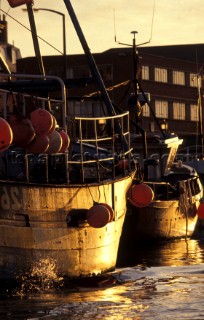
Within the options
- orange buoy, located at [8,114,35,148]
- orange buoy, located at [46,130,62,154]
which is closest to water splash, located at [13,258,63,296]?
orange buoy, located at [46,130,62,154]

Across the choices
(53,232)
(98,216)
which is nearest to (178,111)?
(98,216)

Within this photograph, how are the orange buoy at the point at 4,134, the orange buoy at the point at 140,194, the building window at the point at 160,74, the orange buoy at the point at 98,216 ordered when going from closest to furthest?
the orange buoy at the point at 4,134, the orange buoy at the point at 98,216, the orange buoy at the point at 140,194, the building window at the point at 160,74

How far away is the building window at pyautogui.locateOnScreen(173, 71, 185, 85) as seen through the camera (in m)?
85.4

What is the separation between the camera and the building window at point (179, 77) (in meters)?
85.4

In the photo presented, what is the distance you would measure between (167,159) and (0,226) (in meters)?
19.7

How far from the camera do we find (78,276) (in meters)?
19.0

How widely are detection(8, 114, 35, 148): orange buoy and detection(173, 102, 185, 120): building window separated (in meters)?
68.8

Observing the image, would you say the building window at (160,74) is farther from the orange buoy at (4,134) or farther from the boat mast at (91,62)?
the orange buoy at (4,134)

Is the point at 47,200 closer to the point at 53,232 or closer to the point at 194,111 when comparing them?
the point at 53,232

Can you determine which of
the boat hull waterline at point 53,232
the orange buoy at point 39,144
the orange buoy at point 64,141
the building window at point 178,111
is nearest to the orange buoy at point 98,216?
the boat hull waterline at point 53,232

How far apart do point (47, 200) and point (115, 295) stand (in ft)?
6.82

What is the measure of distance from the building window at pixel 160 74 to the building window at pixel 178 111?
9.50 ft

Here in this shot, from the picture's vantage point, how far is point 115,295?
17.1 m

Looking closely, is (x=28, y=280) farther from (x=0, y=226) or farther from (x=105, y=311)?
(x=105, y=311)
